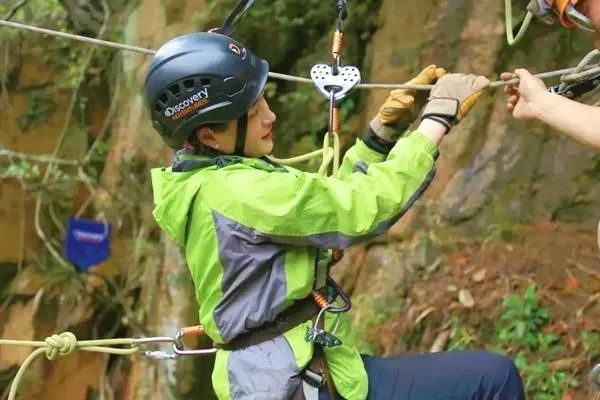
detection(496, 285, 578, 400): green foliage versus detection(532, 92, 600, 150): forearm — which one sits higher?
detection(532, 92, 600, 150): forearm

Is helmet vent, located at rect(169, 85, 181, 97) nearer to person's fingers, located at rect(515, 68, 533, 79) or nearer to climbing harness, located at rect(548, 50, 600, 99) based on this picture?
person's fingers, located at rect(515, 68, 533, 79)

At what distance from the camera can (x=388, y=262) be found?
4527 mm

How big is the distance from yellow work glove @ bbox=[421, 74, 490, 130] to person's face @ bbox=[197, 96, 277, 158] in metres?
0.36

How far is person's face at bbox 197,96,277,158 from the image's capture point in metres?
2.08

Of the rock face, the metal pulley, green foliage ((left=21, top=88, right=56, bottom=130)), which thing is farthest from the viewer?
green foliage ((left=21, top=88, right=56, bottom=130))

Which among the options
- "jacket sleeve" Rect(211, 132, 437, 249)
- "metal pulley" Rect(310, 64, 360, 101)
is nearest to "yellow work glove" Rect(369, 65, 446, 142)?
"metal pulley" Rect(310, 64, 360, 101)

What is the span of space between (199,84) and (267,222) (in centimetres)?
36

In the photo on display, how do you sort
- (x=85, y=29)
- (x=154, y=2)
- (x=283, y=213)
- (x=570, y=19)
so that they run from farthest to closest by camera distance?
(x=85, y=29), (x=154, y=2), (x=570, y=19), (x=283, y=213)

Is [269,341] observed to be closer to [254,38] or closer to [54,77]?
[254,38]

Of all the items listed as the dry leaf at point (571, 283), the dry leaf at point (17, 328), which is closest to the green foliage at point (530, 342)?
the dry leaf at point (571, 283)

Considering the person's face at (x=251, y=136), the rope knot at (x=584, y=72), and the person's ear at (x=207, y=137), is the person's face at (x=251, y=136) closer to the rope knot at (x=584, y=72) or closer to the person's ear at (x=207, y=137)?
the person's ear at (x=207, y=137)

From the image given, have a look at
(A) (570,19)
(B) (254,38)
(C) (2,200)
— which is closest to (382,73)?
(B) (254,38)

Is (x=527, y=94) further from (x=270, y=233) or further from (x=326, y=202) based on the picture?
(x=270, y=233)

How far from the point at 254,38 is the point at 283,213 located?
12.0ft
